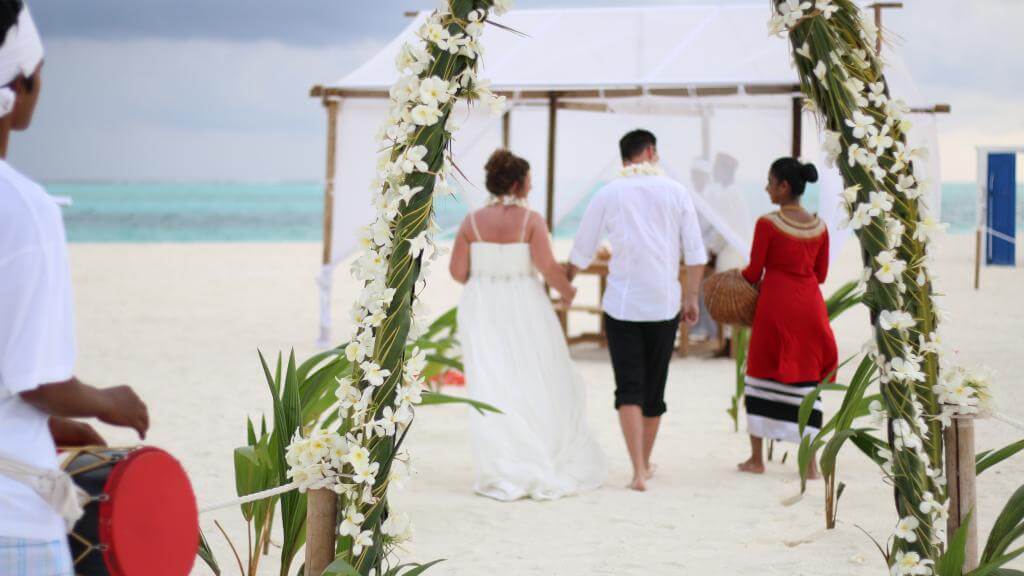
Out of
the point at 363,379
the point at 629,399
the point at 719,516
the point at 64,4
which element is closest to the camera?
the point at 363,379

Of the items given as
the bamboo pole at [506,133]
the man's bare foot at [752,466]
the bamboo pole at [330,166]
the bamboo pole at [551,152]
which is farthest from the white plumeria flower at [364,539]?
the bamboo pole at [506,133]

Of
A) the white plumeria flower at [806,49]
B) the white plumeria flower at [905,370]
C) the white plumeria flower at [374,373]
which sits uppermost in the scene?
the white plumeria flower at [806,49]

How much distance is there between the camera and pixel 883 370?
114 inches

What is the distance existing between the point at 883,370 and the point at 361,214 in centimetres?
761

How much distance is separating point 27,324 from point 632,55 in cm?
828

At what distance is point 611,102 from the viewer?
9.56 meters

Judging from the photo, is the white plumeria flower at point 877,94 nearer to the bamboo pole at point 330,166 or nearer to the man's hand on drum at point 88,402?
the man's hand on drum at point 88,402

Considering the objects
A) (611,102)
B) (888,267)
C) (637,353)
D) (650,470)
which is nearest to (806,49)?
(888,267)

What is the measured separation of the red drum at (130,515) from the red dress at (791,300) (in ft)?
13.0

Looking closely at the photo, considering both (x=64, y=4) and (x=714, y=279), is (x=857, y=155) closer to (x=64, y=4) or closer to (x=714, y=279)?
(x=714, y=279)

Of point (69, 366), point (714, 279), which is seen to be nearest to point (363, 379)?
point (69, 366)

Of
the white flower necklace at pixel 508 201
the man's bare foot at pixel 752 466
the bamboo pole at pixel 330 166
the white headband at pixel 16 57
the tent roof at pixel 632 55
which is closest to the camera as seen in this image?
the white headband at pixel 16 57

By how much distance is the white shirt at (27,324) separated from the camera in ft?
5.43

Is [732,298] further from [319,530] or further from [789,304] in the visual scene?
[319,530]
